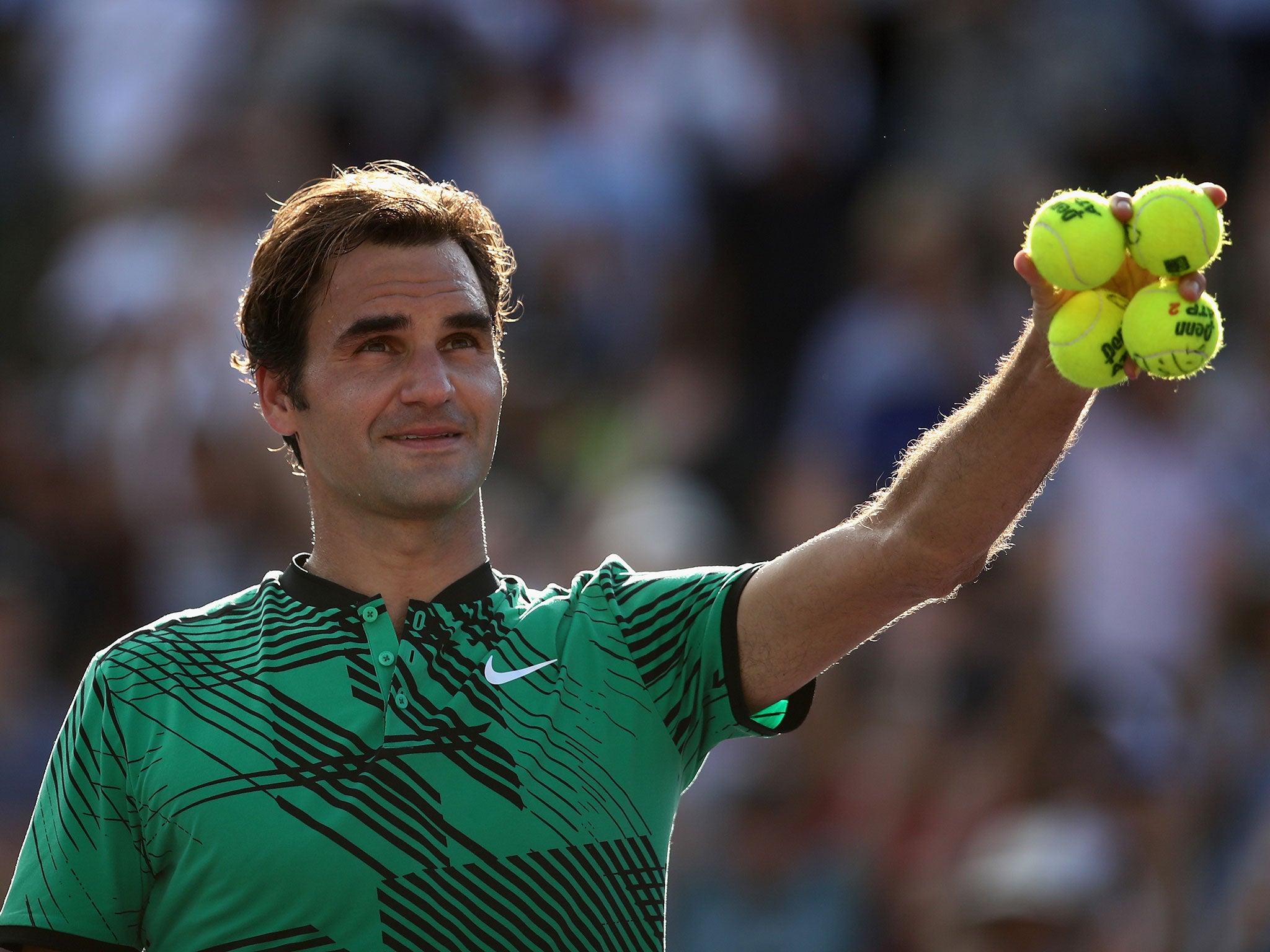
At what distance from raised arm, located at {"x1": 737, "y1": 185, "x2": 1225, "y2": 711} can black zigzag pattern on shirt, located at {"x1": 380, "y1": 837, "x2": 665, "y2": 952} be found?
433 mm

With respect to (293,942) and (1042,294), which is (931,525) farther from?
(293,942)

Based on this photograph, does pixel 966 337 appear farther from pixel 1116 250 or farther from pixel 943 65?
pixel 1116 250

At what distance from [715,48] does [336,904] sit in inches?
280

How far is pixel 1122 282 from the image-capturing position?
116 inches

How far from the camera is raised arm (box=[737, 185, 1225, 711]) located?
114 inches

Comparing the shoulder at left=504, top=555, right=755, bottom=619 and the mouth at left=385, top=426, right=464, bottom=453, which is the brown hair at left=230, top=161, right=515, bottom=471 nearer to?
the mouth at left=385, top=426, right=464, bottom=453

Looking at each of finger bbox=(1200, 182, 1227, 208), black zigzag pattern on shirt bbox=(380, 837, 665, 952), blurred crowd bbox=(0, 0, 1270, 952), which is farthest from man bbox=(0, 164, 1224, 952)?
blurred crowd bbox=(0, 0, 1270, 952)

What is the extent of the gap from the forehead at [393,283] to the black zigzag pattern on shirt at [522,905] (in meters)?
1.11

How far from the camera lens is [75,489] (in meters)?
8.89

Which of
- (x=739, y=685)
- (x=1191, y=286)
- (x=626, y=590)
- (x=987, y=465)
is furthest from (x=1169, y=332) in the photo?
(x=626, y=590)

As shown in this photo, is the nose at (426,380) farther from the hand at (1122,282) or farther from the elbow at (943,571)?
the hand at (1122,282)

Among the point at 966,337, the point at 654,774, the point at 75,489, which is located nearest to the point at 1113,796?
the point at 966,337

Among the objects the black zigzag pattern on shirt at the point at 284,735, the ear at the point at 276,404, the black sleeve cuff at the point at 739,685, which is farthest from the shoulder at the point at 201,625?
the black sleeve cuff at the point at 739,685

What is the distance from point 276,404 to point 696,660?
42.6 inches
